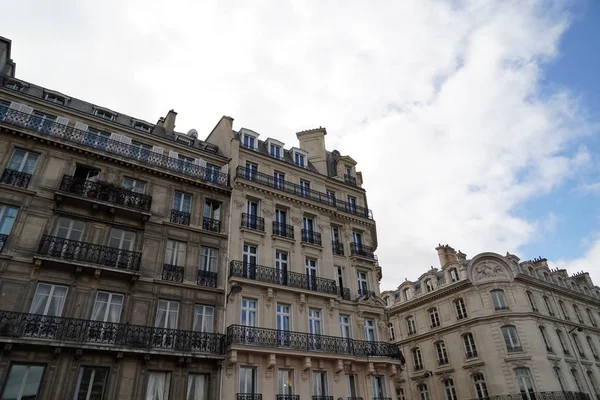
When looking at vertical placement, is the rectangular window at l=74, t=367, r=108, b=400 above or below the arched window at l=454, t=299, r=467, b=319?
below

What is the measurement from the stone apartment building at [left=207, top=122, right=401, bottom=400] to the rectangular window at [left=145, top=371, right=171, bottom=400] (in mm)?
2157

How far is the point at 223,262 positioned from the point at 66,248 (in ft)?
20.4

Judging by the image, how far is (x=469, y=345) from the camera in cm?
3052

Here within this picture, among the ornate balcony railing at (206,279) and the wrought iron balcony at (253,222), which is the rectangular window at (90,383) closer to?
the ornate balcony railing at (206,279)

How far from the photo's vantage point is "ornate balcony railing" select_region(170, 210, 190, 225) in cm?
1770

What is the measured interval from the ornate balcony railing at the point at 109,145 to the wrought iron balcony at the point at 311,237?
4861 millimetres

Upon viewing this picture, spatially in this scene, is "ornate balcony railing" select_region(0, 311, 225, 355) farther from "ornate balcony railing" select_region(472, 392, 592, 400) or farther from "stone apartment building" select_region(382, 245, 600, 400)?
"stone apartment building" select_region(382, 245, 600, 400)

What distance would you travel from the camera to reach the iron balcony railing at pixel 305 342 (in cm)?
1625

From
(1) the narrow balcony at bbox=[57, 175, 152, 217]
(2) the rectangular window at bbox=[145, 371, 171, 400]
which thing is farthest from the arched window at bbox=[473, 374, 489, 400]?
(1) the narrow balcony at bbox=[57, 175, 152, 217]

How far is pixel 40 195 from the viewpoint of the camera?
15172mm

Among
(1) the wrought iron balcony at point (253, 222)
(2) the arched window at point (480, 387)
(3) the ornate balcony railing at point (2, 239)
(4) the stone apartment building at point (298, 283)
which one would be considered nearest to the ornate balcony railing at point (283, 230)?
(4) the stone apartment building at point (298, 283)

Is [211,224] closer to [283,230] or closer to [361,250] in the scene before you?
[283,230]

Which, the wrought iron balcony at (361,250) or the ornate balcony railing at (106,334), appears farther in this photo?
the wrought iron balcony at (361,250)

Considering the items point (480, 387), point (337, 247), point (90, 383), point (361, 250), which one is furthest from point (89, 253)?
point (480, 387)
